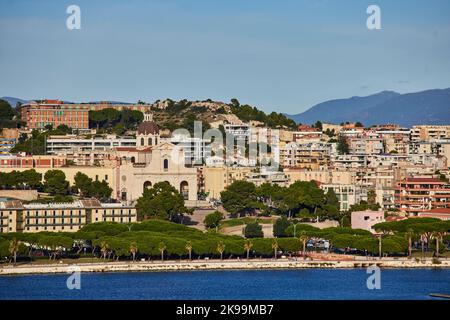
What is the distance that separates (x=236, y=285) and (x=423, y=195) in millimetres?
20976

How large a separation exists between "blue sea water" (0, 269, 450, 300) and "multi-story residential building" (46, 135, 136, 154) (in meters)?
32.0

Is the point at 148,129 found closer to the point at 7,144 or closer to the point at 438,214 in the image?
the point at 7,144

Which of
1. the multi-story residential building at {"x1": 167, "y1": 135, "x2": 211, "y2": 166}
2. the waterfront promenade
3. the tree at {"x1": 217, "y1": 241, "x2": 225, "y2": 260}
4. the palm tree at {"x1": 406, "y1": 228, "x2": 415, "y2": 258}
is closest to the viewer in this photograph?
the waterfront promenade

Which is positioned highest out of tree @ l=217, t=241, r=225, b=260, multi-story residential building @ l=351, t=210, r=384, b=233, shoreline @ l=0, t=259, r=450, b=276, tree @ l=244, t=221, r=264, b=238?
multi-story residential building @ l=351, t=210, r=384, b=233

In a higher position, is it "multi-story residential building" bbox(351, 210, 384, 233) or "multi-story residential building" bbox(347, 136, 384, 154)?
"multi-story residential building" bbox(347, 136, 384, 154)

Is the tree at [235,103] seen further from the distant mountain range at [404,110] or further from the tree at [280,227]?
the distant mountain range at [404,110]

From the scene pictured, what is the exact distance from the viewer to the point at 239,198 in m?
51.5

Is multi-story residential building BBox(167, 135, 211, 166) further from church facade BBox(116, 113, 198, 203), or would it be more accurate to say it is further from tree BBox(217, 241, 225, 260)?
tree BBox(217, 241, 225, 260)

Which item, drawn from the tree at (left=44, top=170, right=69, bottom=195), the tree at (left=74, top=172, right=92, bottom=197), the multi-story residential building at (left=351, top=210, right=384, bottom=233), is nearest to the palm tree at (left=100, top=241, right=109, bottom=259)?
A: the multi-story residential building at (left=351, top=210, right=384, bottom=233)

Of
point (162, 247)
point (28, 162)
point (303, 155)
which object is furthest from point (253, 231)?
point (303, 155)

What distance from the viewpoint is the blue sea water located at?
29.8 metres

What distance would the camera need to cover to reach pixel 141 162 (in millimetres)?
58906
